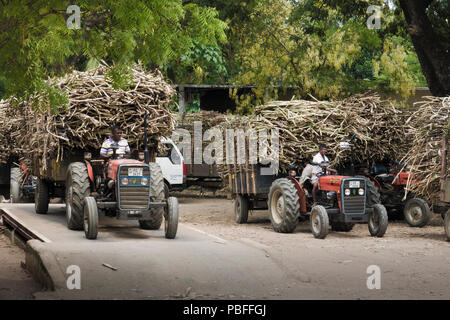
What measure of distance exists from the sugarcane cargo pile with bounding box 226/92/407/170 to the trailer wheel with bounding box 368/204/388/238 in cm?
212

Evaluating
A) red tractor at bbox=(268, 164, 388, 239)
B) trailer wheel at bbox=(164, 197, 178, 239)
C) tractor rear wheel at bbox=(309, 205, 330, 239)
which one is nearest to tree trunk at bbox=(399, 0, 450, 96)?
red tractor at bbox=(268, 164, 388, 239)

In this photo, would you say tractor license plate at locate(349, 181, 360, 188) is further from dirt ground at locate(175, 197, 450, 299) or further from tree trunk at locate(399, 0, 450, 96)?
tree trunk at locate(399, 0, 450, 96)

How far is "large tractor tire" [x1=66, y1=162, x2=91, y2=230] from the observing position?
14.3 meters

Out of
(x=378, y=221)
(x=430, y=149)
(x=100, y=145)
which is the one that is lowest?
(x=378, y=221)

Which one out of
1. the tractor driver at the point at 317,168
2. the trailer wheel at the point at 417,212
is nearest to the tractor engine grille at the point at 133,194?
the tractor driver at the point at 317,168

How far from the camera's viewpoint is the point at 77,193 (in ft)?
47.0

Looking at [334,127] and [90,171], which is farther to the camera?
[334,127]

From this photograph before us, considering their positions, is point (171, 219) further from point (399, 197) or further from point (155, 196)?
point (399, 197)

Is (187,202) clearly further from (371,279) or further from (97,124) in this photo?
(371,279)

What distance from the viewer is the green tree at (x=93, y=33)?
9.98 metres

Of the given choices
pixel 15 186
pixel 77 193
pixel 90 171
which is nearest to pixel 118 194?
pixel 77 193

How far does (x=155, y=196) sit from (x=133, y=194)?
586 millimetres

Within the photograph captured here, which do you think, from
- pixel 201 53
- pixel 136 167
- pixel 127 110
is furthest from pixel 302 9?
pixel 136 167

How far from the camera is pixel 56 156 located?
1590 centimetres
